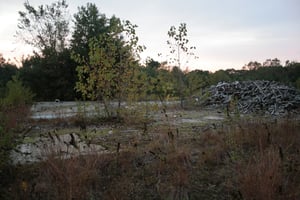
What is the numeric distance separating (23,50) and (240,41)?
15732 millimetres

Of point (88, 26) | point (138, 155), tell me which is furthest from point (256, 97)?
point (88, 26)

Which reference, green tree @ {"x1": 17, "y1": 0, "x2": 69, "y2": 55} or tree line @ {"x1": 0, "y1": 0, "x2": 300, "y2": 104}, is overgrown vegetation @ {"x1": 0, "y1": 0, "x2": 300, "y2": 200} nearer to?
tree line @ {"x1": 0, "y1": 0, "x2": 300, "y2": 104}

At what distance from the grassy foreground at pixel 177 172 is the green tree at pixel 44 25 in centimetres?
1817

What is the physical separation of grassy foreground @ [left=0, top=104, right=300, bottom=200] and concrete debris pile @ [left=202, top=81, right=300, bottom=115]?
361 centimetres

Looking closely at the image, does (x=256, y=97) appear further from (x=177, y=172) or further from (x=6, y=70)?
(x=6, y=70)

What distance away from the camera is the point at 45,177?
2611 mm

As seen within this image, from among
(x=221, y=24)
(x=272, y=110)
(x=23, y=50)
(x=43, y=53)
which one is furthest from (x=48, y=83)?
(x=272, y=110)

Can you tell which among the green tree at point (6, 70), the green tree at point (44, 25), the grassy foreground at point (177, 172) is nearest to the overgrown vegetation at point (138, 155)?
the grassy foreground at point (177, 172)

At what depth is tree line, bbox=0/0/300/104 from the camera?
225 inches

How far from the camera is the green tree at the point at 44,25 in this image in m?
19.9

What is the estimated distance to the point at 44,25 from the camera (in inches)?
790

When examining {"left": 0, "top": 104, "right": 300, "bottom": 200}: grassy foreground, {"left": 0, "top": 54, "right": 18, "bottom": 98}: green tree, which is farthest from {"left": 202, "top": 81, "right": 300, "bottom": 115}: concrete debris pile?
{"left": 0, "top": 54, "right": 18, "bottom": 98}: green tree

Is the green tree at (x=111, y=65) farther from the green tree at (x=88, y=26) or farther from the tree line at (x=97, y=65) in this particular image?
the green tree at (x=88, y=26)

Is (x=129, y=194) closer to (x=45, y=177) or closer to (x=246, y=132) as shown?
(x=45, y=177)
